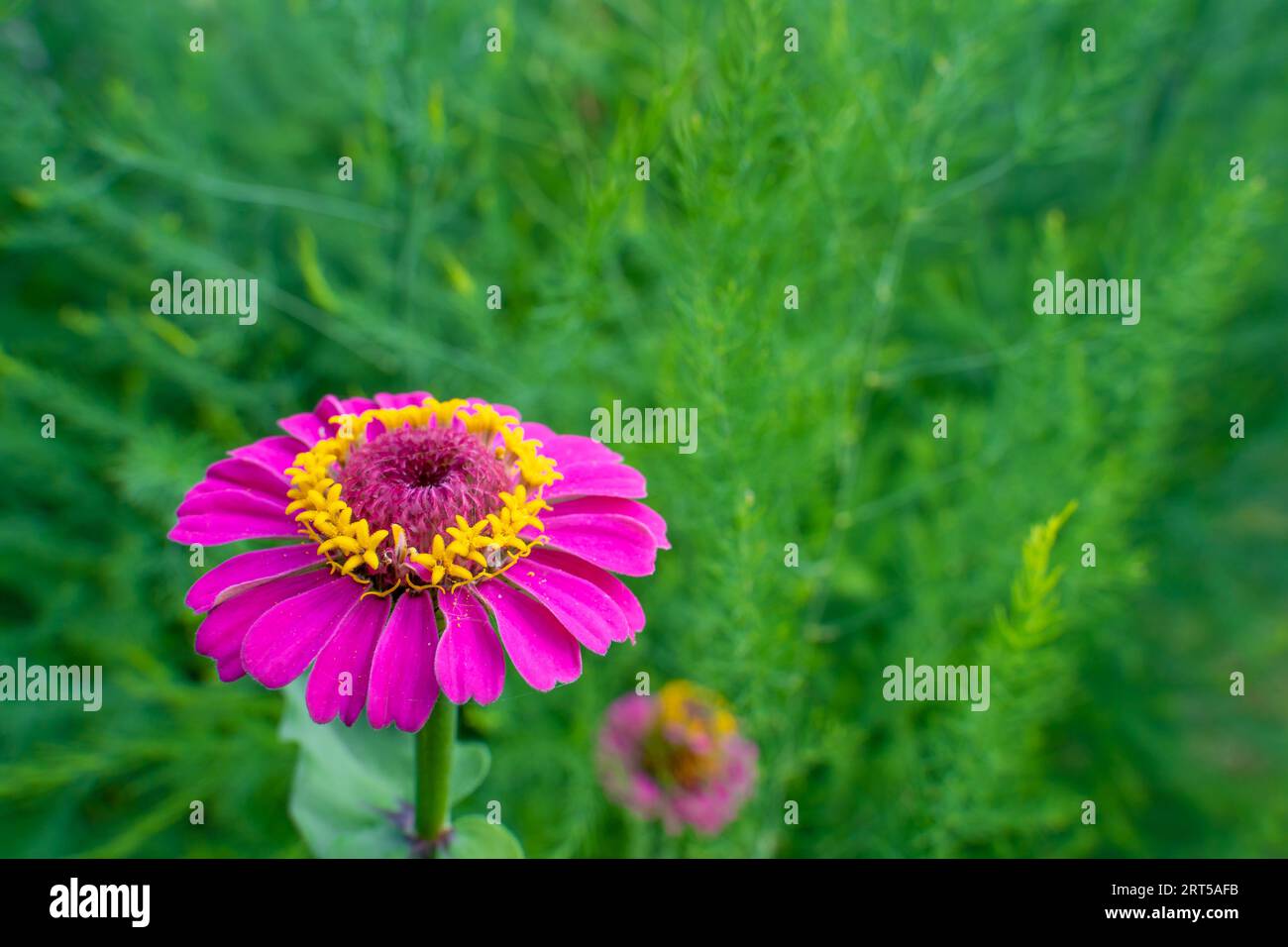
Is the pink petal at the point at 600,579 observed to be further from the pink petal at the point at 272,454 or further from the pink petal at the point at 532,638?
the pink petal at the point at 272,454

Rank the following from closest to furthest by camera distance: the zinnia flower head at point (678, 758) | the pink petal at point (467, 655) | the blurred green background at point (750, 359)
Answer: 1. the pink petal at point (467, 655)
2. the blurred green background at point (750, 359)
3. the zinnia flower head at point (678, 758)

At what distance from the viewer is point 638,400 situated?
130 cm

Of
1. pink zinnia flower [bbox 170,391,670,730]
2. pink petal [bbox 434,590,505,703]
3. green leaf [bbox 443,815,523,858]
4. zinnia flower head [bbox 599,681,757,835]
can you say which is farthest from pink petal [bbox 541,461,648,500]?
zinnia flower head [bbox 599,681,757,835]

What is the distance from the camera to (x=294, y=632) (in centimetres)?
56

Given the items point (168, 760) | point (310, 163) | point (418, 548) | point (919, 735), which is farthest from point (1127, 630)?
point (310, 163)

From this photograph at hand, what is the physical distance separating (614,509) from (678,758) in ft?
1.98

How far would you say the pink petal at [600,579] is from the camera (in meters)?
0.60

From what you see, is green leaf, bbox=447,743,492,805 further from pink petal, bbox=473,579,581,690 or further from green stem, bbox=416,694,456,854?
pink petal, bbox=473,579,581,690

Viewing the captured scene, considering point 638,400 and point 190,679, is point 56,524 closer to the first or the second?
point 190,679

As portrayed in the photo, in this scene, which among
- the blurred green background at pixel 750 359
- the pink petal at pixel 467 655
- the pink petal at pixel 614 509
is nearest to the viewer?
the pink petal at pixel 467 655

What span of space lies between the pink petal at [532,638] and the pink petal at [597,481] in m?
0.08

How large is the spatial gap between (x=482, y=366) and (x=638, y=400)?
281mm

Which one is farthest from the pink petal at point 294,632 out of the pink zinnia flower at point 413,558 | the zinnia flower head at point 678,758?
the zinnia flower head at point 678,758

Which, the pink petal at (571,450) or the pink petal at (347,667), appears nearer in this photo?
the pink petal at (347,667)
